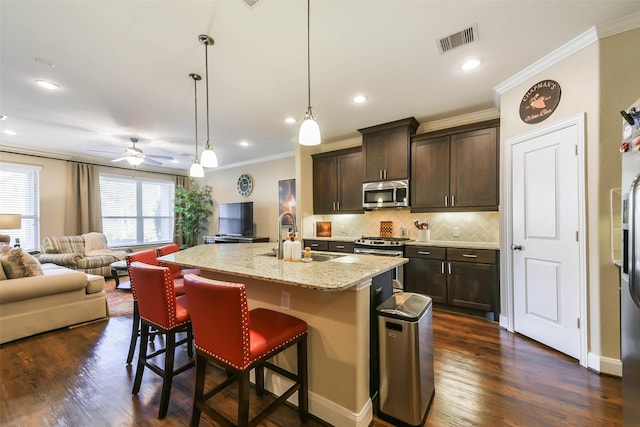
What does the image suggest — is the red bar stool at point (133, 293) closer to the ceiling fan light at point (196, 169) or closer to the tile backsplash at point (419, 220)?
the ceiling fan light at point (196, 169)

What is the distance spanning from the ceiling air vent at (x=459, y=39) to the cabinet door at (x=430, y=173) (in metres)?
1.62

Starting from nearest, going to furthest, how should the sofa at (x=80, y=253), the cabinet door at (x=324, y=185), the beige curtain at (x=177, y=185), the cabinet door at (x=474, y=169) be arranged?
the cabinet door at (x=474, y=169)
the cabinet door at (x=324, y=185)
the sofa at (x=80, y=253)
the beige curtain at (x=177, y=185)

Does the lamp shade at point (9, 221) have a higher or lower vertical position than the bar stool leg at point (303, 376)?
higher

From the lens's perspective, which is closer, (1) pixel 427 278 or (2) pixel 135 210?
(1) pixel 427 278

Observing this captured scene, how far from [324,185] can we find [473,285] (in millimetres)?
2871

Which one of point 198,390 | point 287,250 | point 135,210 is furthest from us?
point 135,210

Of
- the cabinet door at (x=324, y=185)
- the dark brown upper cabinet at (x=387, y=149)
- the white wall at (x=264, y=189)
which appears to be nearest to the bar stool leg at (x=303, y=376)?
the dark brown upper cabinet at (x=387, y=149)

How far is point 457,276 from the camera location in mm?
3346

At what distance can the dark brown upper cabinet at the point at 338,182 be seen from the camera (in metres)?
4.57

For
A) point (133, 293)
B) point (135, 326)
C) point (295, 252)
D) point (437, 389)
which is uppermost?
point (295, 252)

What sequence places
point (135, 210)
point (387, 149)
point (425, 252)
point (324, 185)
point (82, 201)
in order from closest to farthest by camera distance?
1. point (425, 252)
2. point (387, 149)
3. point (324, 185)
4. point (82, 201)
5. point (135, 210)

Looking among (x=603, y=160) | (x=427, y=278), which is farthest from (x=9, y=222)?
(x=603, y=160)

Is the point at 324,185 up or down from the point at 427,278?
up

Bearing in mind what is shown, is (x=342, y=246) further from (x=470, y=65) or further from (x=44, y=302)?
(x=44, y=302)
